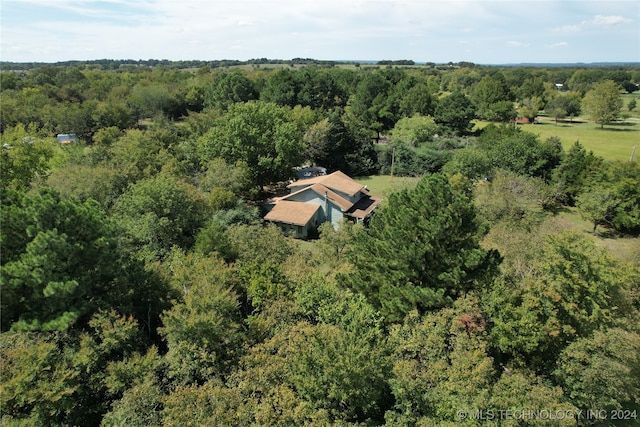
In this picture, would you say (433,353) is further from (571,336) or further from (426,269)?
(571,336)

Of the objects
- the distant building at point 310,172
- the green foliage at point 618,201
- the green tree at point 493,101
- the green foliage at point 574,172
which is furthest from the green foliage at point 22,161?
the green tree at point 493,101

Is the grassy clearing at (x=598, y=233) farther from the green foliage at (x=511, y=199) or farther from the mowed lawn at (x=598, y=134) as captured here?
the mowed lawn at (x=598, y=134)

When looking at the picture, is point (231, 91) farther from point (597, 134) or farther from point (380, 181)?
point (597, 134)

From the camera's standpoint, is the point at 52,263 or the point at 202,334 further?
the point at 202,334

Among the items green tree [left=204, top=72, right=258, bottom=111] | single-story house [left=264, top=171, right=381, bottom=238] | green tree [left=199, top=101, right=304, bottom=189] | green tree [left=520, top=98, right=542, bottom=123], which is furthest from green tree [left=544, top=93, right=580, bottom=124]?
green tree [left=199, top=101, right=304, bottom=189]

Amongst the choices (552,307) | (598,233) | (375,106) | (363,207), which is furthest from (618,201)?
(375,106)

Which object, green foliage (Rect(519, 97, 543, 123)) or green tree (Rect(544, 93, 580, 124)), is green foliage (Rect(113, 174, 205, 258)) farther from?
green tree (Rect(544, 93, 580, 124))

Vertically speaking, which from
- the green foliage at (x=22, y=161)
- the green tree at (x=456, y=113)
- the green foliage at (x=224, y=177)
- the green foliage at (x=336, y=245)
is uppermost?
the green tree at (x=456, y=113)
